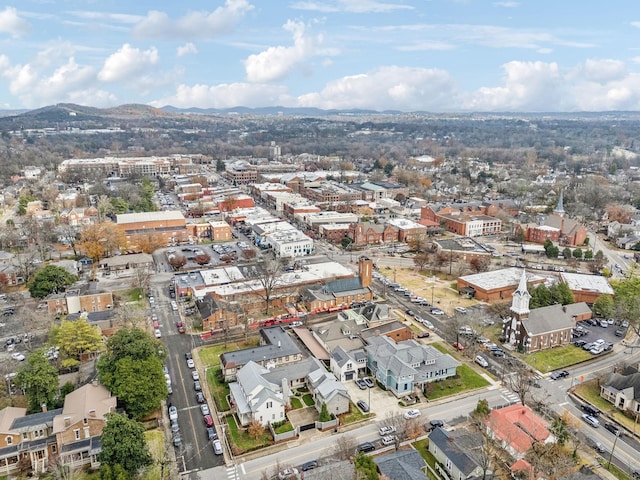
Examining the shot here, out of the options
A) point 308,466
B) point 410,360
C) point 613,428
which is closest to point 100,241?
point 410,360

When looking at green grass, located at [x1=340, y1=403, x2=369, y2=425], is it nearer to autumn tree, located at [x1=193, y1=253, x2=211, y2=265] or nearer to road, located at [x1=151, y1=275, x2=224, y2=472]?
road, located at [x1=151, y1=275, x2=224, y2=472]

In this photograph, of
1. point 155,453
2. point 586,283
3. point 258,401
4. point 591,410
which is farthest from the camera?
point 586,283

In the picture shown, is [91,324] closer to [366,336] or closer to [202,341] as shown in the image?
[202,341]

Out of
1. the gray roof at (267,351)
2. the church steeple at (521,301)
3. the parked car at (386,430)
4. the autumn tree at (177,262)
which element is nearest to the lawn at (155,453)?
the gray roof at (267,351)

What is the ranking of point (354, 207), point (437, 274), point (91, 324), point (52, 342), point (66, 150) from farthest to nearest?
point (66, 150)
point (354, 207)
point (437, 274)
point (91, 324)
point (52, 342)

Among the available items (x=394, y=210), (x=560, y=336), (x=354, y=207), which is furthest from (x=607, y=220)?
(x=560, y=336)

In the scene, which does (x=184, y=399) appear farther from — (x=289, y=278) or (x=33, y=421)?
(x=289, y=278)
